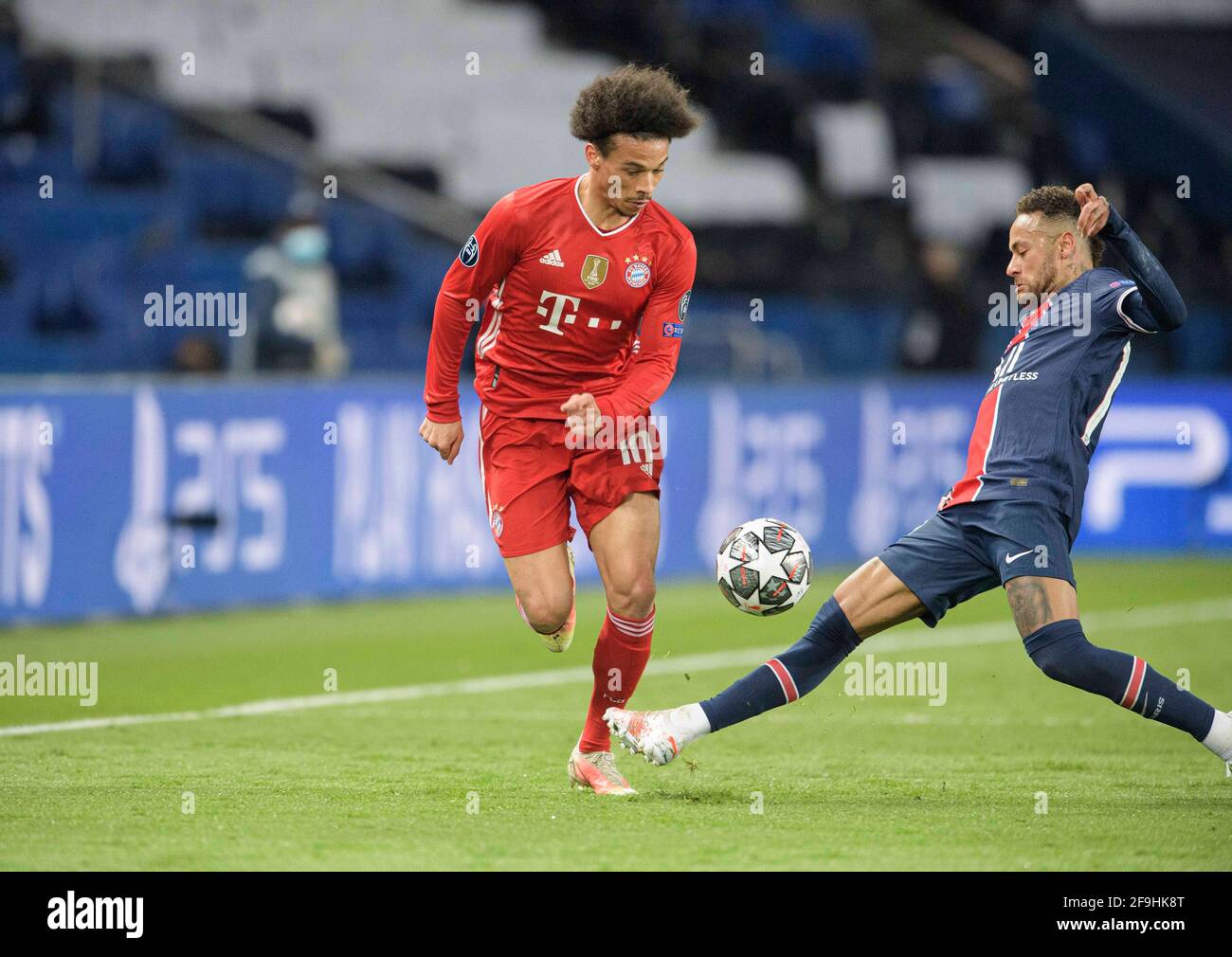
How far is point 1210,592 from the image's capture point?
14281 millimetres

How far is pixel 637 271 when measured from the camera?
6840 mm

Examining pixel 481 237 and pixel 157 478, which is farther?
pixel 157 478

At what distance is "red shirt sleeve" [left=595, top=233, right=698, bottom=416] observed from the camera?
22.4 ft

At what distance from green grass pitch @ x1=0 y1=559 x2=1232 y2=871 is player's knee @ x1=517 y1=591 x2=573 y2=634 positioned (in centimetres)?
59

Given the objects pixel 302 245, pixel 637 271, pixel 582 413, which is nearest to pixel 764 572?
pixel 582 413

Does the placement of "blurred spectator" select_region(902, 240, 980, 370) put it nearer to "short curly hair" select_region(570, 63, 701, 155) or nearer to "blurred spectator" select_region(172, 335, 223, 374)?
"blurred spectator" select_region(172, 335, 223, 374)

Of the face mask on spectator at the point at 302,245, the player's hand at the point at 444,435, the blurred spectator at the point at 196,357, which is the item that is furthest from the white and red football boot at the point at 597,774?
the face mask on spectator at the point at 302,245

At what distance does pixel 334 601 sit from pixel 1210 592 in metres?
6.58

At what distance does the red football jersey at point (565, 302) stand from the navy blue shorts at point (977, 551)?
1094 millimetres

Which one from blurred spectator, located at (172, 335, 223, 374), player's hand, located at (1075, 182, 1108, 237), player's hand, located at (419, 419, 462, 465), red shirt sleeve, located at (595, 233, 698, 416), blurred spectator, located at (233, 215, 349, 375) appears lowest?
player's hand, located at (419, 419, 462, 465)

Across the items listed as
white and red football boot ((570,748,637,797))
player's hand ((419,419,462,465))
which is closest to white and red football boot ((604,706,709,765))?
white and red football boot ((570,748,637,797))

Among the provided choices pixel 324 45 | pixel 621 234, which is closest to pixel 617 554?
pixel 621 234
